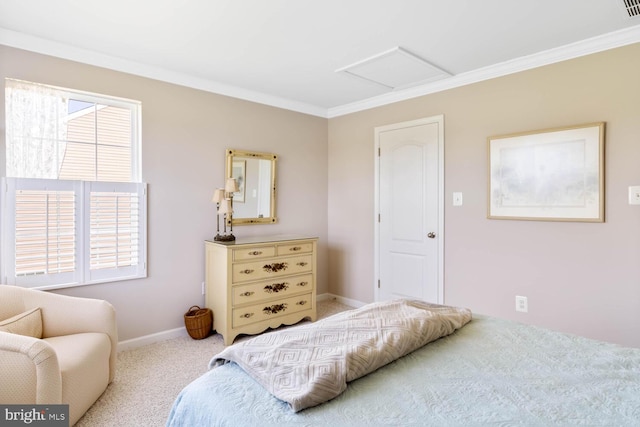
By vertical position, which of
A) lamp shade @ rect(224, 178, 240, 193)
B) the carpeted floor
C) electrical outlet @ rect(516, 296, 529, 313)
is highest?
lamp shade @ rect(224, 178, 240, 193)

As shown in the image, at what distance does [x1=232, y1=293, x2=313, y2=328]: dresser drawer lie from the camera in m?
3.14

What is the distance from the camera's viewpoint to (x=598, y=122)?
2543 millimetres

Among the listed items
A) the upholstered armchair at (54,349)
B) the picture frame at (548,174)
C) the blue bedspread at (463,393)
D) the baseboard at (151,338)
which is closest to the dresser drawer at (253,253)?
the baseboard at (151,338)

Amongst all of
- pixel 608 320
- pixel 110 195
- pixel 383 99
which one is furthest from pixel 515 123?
pixel 110 195

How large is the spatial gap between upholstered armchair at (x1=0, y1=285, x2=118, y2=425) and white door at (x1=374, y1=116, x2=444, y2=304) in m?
2.66

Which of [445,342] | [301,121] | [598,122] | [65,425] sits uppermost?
[301,121]

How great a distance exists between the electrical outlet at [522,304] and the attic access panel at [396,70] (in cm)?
204

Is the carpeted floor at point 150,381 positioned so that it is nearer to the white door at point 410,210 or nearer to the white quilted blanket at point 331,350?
the white quilted blanket at point 331,350

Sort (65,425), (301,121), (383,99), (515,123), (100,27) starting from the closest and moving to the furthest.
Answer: (65,425) < (100,27) < (515,123) < (383,99) < (301,121)

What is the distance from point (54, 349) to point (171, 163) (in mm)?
1778

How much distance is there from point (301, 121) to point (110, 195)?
2.23m

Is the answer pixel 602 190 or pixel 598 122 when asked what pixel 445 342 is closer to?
pixel 602 190

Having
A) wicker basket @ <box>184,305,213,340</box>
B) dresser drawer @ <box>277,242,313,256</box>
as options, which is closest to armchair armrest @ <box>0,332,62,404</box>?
wicker basket @ <box>184,305,213,340</box>

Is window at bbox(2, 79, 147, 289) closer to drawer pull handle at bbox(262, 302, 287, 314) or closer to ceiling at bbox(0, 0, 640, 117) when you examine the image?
ceiling at bbox(0, 0, 640, 117)
